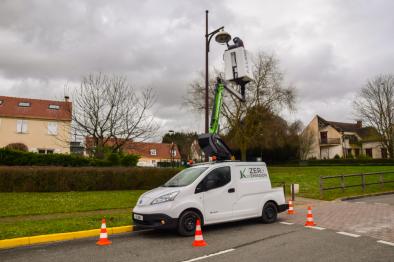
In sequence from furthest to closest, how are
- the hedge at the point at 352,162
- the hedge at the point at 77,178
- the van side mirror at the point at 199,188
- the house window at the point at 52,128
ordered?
the hedge at the point at 352,162 < the house window at the point at 52,128 < the hedge at the point at 77,178 < the van side mirror at the point at 199,188

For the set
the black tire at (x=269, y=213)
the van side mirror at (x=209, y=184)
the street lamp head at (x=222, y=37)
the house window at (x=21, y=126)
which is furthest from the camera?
the house window at (x=21, y=126)

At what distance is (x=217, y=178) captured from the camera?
904 cm

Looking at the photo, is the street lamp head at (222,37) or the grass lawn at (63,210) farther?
the street lamp head at (222,37)

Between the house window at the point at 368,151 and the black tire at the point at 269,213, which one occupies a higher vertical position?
the house window at the point at 368,151

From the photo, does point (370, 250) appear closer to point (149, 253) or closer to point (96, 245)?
point (149, 253)

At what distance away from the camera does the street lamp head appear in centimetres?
1299

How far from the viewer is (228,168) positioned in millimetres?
9406

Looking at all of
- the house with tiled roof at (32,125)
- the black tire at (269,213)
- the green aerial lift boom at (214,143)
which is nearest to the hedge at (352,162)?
the house with tiled roof at (32,125)

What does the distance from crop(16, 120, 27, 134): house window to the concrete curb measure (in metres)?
32.5

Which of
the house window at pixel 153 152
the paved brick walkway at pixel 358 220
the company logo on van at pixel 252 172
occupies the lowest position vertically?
the paved brick walkway at pixel 358 220

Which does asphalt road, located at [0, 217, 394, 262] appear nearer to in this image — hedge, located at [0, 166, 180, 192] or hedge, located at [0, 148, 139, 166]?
hedge, located at [0, 166, 180, 192]

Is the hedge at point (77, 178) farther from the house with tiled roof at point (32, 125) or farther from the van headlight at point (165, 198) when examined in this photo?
the house with tiled roof at point (32, 125)

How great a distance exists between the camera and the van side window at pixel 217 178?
8788 mm

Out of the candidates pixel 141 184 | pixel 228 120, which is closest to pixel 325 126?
pixel 228 120
